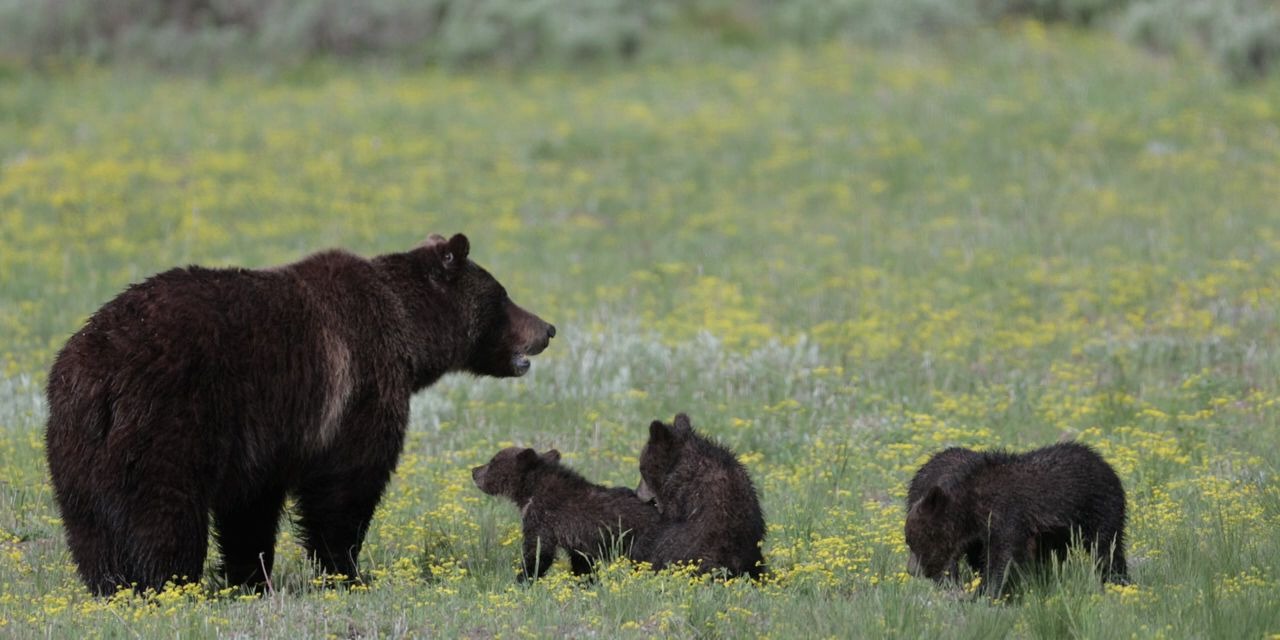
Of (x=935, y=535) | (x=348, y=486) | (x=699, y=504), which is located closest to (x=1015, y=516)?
(x=935, y=535)

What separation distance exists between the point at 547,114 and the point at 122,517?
58.6 feet

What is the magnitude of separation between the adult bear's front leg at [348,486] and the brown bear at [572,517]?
2.42 ft

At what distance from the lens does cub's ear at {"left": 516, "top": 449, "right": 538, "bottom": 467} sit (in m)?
8.73

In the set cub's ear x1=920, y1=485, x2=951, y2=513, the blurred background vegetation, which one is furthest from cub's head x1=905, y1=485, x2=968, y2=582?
the blurred background vegetation

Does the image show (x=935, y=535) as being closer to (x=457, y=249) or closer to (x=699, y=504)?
(x=699, y=504)

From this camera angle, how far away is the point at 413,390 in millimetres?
8781

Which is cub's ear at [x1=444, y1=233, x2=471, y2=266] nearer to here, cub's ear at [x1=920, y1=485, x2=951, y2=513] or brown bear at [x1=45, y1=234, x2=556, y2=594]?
brown bear at [x1=45, y1=234, x2=556, y2=594]

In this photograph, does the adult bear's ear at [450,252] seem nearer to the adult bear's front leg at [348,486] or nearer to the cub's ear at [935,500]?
the adult bear's front leg at [348,486]

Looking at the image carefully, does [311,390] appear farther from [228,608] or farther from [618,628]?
[618,628]

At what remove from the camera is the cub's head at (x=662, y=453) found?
837cm

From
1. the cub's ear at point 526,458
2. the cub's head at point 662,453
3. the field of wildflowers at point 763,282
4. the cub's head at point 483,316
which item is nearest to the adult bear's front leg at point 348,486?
the field of wildflowers at point 763,282

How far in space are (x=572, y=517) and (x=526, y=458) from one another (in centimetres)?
49

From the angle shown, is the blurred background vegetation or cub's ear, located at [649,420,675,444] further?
the blurred background vegetation

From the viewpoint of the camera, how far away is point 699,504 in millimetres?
8102
